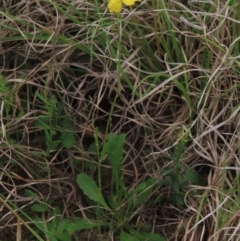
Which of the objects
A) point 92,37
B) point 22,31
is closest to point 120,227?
point 92,37

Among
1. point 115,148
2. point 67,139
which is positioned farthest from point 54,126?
point 115,148

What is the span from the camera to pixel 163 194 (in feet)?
4.29

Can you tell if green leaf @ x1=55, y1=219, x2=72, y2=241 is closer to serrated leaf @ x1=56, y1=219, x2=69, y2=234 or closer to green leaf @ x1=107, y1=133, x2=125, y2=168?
serrated leaf @ x1=56, y1=219, x2=69, y2=234

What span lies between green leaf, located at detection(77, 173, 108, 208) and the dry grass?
0.05 metres

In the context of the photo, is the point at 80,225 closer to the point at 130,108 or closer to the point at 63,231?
the point at 63,231

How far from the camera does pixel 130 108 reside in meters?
1.37

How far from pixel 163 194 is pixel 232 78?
1.00 ft

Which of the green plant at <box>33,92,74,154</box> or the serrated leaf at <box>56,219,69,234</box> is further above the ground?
the green plant at <box>33,92,74,154</box>

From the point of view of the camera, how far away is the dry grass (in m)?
1.30

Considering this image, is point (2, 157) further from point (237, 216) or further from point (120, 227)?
point (237, 216)

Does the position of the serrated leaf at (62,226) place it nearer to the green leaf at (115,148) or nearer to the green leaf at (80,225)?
the green leaf at (80,225)

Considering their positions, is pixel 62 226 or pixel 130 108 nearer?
pixel 62 226

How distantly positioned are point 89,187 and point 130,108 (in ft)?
0.68

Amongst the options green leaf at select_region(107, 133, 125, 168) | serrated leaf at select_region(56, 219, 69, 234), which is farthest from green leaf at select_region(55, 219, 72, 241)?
green leaf at select_region(107, 133, 125, 168)
